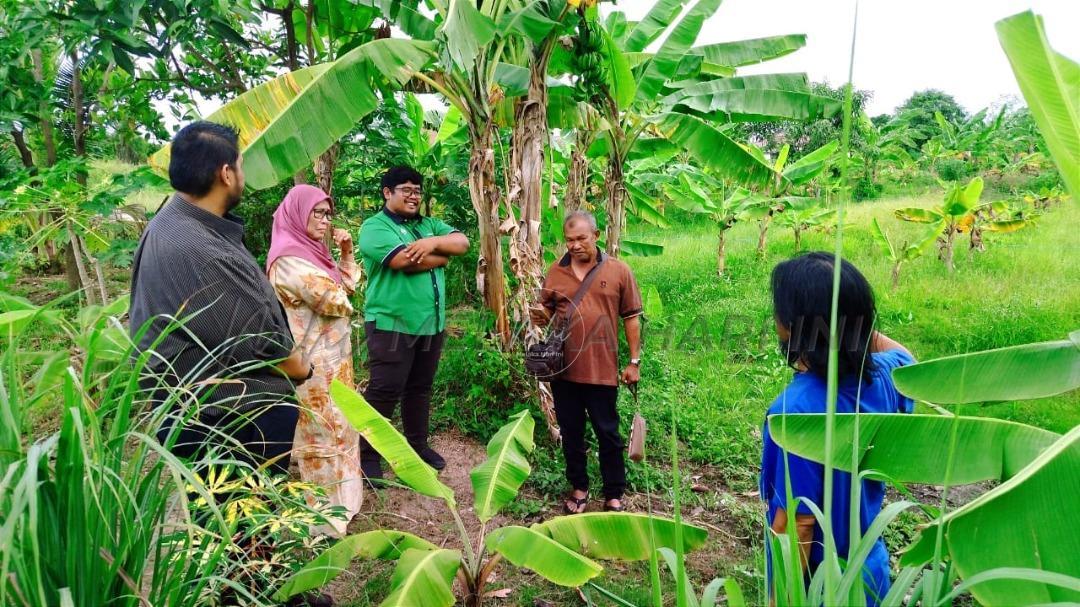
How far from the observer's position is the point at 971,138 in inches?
594

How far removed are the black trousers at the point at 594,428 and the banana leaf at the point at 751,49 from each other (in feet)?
10.7

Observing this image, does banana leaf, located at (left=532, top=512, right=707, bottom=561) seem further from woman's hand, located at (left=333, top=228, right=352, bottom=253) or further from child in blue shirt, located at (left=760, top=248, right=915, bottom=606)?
woman's hand, located at (left=333, top=228, right=352, bottom=253)

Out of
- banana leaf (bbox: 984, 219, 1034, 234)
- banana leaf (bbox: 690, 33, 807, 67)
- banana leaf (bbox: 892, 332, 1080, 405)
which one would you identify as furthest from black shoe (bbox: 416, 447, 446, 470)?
banana leaf (bbox: 984, 219, 1034, 234)

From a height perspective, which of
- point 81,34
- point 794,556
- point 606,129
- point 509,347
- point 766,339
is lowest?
point 766,339

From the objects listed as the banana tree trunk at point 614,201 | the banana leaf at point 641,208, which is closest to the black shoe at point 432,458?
the banana tree trunk at point 614,201

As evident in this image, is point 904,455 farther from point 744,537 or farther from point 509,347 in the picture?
point 509,347

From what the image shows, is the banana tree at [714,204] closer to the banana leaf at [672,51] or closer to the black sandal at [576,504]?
the banana leaf at [672,51]

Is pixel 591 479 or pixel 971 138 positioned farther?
pixel 971 138

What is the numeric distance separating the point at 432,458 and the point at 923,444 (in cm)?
318

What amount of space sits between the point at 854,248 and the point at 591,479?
25.7ft

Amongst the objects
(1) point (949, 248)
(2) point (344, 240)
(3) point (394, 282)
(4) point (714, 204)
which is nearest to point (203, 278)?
(2) point (344, 240)

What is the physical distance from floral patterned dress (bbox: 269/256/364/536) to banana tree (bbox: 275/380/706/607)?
50cm

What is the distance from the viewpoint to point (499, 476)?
2611 millimetres

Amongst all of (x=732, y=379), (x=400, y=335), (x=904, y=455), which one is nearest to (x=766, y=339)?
(x=732, y=379)
